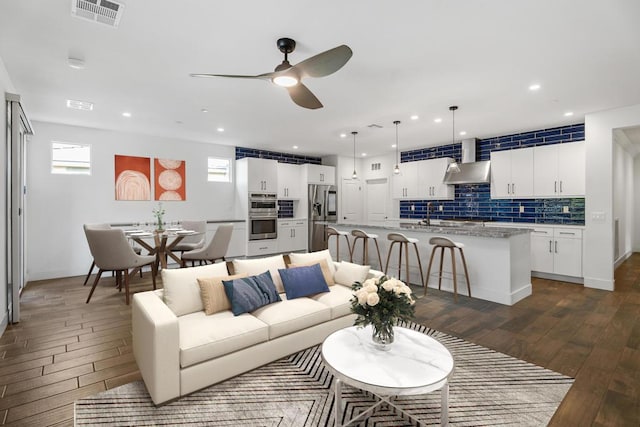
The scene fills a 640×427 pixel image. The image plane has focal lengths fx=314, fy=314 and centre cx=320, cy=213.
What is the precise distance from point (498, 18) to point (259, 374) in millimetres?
3225

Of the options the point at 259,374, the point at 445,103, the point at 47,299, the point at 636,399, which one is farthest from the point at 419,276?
the point at 47,299

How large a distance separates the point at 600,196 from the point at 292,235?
233 inches

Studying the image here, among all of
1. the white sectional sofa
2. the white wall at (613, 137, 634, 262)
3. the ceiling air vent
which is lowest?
the white sectional sofa

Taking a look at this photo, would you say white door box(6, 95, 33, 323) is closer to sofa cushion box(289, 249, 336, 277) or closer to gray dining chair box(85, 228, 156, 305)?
gray dining chair box(85, 228, 156, 305)

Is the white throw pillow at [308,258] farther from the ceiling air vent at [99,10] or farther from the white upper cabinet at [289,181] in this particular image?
the white upper cabinet at [289,181]

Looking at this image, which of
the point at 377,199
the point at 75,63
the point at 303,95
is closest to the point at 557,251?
the point at 377,199

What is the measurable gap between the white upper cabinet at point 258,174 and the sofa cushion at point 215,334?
4866 mm

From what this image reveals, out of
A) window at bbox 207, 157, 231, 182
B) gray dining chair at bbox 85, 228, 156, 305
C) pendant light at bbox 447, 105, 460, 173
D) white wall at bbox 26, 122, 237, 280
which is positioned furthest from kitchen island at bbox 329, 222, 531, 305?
white wall at bbox 26, 122, 237, 280

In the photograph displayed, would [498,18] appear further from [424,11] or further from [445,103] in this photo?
[445,103]

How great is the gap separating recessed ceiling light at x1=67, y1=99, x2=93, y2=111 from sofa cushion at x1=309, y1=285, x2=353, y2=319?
160 inches

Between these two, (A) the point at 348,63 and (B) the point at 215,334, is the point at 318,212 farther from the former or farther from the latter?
(B) the point at 215,334

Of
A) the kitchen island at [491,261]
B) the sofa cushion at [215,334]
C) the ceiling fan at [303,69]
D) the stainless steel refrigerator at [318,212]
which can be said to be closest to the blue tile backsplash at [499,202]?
the kitchen island at [491,261]

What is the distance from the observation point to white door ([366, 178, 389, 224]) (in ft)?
27.5

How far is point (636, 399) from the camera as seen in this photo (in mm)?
2057
